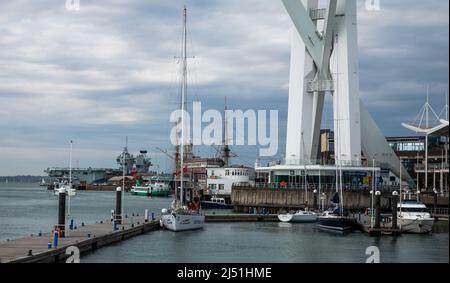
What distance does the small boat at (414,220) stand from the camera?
54594 mm

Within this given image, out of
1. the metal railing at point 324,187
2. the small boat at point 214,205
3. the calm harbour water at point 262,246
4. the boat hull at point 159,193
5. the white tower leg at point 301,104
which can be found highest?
the white tower leg at point 301,104

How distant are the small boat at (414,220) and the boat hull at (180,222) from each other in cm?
1569

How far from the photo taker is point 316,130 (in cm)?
8388

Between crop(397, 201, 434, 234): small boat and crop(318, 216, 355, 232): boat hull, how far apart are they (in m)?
3.70

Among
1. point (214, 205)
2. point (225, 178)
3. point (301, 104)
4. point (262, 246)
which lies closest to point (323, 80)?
point (301, 104)

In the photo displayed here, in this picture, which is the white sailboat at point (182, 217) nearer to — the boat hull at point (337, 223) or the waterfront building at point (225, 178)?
the boat hull at point (337, 223)

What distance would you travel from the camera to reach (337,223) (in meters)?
55.3

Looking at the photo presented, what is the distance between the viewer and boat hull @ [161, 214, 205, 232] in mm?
53594

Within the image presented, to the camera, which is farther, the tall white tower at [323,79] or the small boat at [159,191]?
the small boat at [159,191]

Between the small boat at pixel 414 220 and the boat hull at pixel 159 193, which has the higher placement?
the boat hull at pixel 159 193

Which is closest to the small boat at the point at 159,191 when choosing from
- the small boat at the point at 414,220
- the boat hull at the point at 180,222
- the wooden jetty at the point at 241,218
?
the wooden jetty at the point at 241,218

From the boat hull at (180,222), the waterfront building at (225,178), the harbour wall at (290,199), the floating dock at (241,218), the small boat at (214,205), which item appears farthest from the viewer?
the waterfront building at (225,178)

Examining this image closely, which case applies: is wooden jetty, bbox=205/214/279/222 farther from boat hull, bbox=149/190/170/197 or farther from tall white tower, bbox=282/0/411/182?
boat hull, bbox=149/190/170/197
